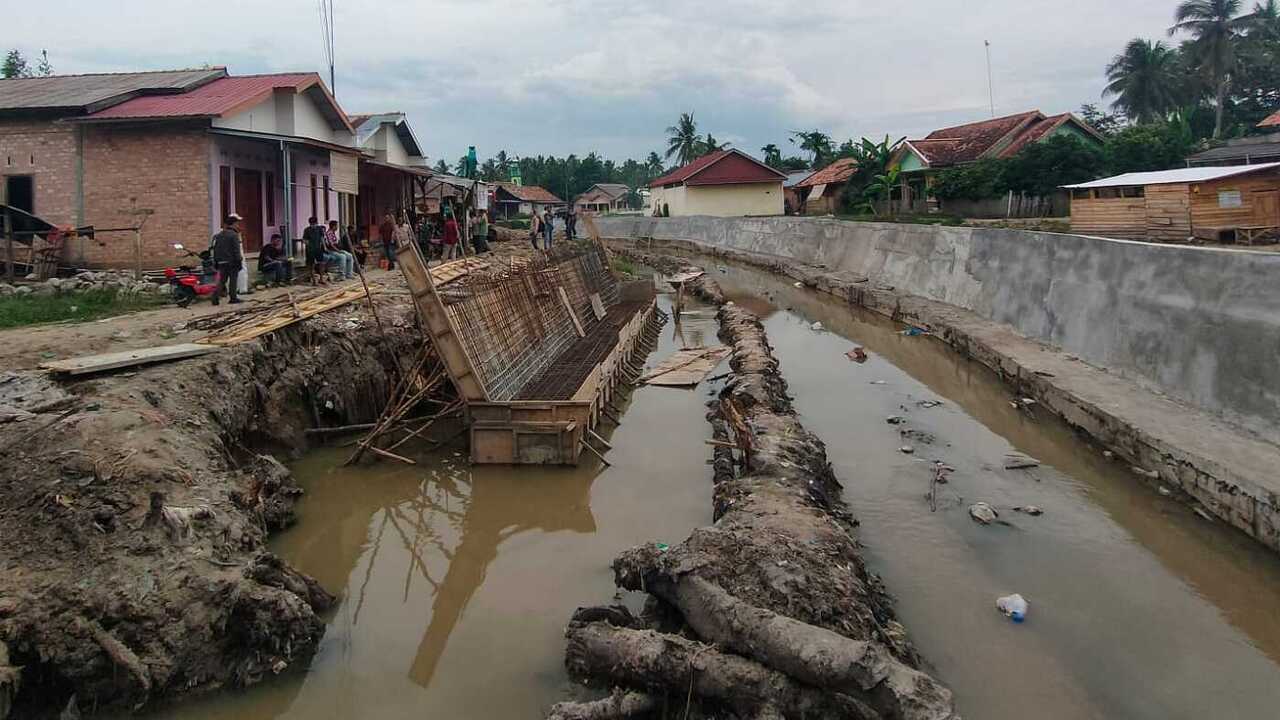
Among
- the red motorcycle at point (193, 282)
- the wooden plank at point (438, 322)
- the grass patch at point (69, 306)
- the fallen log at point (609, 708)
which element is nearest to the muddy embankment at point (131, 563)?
the fallen log at point (609, 708)

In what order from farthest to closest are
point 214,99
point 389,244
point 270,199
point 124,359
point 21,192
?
point 389,244 < point 270,199 < point 214,99 < point 21,192 < point 124,359

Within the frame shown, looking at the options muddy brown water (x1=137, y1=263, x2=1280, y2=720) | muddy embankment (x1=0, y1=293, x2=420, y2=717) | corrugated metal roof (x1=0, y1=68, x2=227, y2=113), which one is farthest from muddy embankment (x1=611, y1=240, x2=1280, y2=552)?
corrugated metal roof (x1=0, y1=68, x2=227, y2=113)

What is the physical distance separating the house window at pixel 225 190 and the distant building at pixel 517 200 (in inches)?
1128

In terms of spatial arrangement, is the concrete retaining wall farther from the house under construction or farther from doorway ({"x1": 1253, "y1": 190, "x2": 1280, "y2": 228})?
the house under construction

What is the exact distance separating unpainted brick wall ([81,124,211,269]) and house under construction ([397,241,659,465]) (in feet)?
14.4

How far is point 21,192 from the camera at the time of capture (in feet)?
49.1

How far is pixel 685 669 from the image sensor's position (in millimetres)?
4551

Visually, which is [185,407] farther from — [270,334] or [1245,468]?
[1245,468]

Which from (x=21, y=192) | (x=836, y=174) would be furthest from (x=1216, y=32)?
(x=21, y=192)

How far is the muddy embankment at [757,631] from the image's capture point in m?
4.27

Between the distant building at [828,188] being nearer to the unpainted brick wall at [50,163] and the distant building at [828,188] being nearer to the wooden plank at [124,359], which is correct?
the unpainted brick wall at [50,163]

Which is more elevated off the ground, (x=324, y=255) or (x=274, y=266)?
(x=324, y=255)

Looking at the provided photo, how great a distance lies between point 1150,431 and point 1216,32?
56.4m

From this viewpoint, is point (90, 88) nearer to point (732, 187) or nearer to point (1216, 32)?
point (732, 187)
